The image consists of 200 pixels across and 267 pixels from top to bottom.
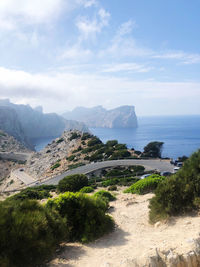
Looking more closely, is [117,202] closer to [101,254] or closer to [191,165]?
[191,165]

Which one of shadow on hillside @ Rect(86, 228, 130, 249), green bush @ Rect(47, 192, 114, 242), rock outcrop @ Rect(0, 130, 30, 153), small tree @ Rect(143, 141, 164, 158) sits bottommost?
rock outcrop @ Rect(0, 130, 30, 153)

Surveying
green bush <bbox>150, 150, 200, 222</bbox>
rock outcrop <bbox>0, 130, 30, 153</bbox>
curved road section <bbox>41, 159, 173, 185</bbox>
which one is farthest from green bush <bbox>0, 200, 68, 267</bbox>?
rock outcrop <bbox>0, 130, 30, 153</bbox>

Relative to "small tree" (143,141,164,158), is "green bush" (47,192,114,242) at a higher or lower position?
higher

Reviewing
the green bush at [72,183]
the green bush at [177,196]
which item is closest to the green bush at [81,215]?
the green bush at [177,196]

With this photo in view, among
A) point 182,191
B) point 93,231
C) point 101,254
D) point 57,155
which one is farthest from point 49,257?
point 57,155

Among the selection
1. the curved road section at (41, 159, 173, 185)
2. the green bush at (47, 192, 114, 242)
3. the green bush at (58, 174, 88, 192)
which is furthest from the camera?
the curved road section at (41, 159, 173, 185)

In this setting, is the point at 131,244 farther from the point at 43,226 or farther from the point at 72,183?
the point at 72,183

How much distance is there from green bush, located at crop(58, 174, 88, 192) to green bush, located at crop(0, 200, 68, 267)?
14.9m

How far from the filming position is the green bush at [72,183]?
75.2ft

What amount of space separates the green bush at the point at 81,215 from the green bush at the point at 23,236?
1719 mm

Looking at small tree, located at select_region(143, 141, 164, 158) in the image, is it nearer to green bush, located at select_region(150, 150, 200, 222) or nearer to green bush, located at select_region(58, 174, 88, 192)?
green bush, located at select_region(58, 174, 88, 192)

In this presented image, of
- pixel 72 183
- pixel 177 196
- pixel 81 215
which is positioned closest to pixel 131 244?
pixel 81 215

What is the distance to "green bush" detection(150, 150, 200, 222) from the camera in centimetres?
1077

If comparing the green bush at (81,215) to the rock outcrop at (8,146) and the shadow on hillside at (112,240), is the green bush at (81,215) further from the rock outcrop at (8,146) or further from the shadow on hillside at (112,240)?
the rock outcrop at (8,146)
